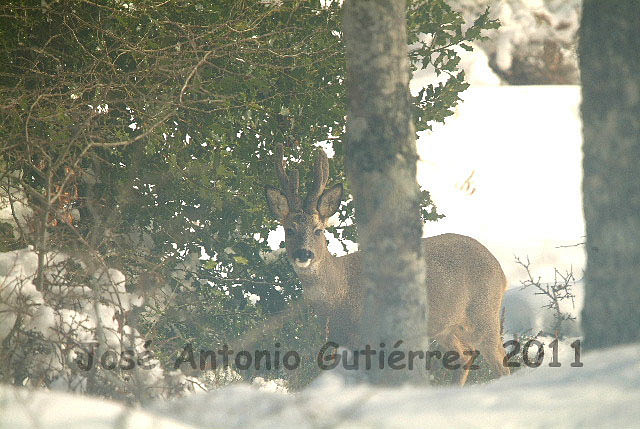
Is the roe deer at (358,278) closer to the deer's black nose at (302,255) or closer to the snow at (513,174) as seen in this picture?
the deer's black nose at (302,255)

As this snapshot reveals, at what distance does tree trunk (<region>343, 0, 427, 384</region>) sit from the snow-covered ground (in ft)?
6.92

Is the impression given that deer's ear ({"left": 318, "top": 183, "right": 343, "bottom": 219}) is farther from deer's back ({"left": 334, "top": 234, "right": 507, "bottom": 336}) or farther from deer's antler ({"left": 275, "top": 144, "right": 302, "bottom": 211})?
deer's back ({"left": 334, "top": 234, "right": 507, "bottom": 336})

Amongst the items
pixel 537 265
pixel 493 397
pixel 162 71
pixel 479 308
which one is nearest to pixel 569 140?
pixel 537 265

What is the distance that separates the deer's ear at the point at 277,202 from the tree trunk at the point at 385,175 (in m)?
1.54

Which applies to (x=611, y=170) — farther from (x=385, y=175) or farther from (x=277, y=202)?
(x=277, y=202)

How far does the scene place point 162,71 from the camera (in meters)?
6.18

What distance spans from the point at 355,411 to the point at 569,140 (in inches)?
642

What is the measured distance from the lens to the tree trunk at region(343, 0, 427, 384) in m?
5.15

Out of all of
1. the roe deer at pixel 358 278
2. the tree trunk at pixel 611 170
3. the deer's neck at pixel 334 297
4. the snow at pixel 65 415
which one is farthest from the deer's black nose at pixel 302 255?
the snow at pixel 65 415

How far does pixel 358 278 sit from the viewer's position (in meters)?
7.09

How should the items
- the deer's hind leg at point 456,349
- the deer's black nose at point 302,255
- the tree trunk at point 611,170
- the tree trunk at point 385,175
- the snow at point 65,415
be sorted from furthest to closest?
the deer's hind leg at point 456,349 → the deer's black nose at point 302,255 → the tree trunk at point 385,175 → the tree trunk at point 611,170 → the snow at point 65,415

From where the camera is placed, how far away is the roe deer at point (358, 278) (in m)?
6.76

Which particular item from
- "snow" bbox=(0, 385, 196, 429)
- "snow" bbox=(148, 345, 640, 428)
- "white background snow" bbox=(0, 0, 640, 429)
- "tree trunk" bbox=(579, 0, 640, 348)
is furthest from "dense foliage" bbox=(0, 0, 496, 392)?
"snow" bbox=(0, 385, 196, 429)

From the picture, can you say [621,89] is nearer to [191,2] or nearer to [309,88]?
[309,88]
